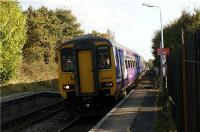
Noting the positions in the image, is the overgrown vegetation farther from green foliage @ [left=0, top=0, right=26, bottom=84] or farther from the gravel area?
the gravel area

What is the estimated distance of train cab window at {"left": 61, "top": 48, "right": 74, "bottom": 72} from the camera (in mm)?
20953

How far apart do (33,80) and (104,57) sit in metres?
22.3

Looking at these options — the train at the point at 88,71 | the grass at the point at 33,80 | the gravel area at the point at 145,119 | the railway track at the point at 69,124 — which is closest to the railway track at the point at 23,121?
the railway track at the point at 69,124

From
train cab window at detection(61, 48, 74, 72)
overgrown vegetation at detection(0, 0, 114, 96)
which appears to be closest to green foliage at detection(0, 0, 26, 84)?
overgrown vegetation at detection(0, 0, 114, 96)

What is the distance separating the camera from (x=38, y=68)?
150 ft

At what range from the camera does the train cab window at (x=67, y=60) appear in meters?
21.0

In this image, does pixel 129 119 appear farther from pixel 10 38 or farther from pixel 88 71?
pixel 10 38

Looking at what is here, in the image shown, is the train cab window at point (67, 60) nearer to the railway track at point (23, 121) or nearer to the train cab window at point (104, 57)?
the train cab window at point (104, 57)

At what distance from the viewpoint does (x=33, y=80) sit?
140 ft

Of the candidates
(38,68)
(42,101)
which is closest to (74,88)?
(42,101)

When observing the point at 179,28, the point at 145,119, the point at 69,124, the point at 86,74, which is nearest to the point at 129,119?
the point at 145,119

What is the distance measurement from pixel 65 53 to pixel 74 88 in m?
1.49

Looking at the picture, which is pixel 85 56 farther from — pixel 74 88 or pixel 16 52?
pixel 16 52

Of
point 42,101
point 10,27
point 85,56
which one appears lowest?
point 42,101
